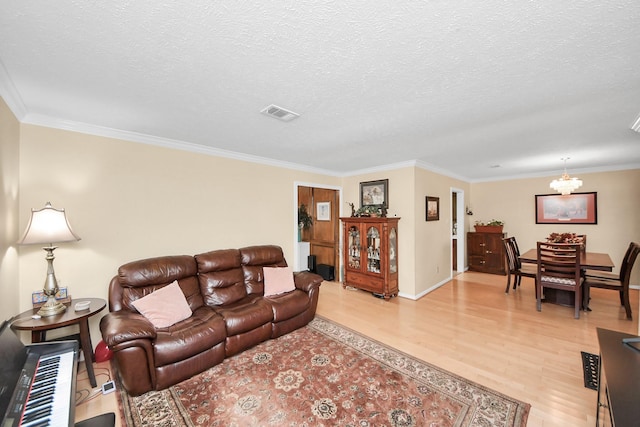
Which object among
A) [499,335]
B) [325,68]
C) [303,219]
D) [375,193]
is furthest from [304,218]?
[325,68]

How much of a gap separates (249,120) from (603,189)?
6660mm

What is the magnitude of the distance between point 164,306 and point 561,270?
507 cm

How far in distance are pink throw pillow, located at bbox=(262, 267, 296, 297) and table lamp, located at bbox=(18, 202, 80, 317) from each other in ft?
6.17

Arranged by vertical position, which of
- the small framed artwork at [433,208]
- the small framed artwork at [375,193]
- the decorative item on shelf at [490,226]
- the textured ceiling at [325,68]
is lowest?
the decorative item on shelf at [490,226]

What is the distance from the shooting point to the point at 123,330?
6.32 ft

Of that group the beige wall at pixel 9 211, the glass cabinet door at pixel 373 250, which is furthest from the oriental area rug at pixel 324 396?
the glass cabinet door at pixel 373 250

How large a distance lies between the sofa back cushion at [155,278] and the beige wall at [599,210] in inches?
260

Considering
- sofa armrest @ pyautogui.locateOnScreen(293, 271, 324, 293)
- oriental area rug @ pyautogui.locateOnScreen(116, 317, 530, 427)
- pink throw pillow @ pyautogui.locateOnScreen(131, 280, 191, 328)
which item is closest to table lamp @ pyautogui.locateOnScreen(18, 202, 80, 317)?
pink throw pillow @ pyautogui.locateOnScreen(131, 280, 191, 328)

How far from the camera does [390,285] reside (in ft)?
14.1

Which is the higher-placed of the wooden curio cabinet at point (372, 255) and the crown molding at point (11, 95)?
the crown molding at point (11, 95)

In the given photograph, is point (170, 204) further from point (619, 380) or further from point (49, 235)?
point (619, 380)

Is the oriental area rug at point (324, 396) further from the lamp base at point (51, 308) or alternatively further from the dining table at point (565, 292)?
the dining table at point (565, 292)

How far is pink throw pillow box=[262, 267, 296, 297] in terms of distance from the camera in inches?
128

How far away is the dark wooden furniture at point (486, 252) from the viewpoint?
5730 millimetres
